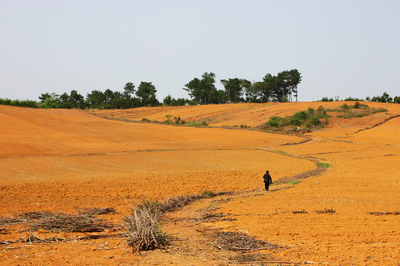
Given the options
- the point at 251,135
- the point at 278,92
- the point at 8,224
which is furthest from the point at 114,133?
the point at 278,92

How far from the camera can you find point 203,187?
63.8 feet

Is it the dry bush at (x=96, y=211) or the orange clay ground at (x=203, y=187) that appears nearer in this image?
the orange clay ground at (x=203, y=187)

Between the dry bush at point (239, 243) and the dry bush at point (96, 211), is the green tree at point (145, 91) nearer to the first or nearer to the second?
the dry bush at point (96, 211)

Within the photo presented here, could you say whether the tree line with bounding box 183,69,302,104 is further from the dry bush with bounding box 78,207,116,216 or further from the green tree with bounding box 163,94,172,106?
the dry bush with bounding box 78,207,116,216

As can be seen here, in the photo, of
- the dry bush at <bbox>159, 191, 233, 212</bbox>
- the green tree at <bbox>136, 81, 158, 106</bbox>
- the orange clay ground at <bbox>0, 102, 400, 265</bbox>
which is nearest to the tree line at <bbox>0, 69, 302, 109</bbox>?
the green tree at <bbox>136, 81, 158, 106</bbox>

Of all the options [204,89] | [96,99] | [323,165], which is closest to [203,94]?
[204,89]

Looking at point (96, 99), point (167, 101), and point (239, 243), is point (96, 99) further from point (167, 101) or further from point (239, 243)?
point (239, 243)

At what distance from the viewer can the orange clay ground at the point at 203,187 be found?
865 cm

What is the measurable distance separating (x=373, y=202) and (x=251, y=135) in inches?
1471

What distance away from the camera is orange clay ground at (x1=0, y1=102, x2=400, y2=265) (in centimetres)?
865

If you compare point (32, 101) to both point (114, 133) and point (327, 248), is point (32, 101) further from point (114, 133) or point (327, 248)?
point (327, 248)

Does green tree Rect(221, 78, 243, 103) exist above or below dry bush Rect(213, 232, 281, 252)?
above

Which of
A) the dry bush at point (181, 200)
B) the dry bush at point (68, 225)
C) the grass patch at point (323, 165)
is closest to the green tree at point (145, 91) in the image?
the grass patch at point (323, 165)

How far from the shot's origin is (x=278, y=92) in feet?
376
